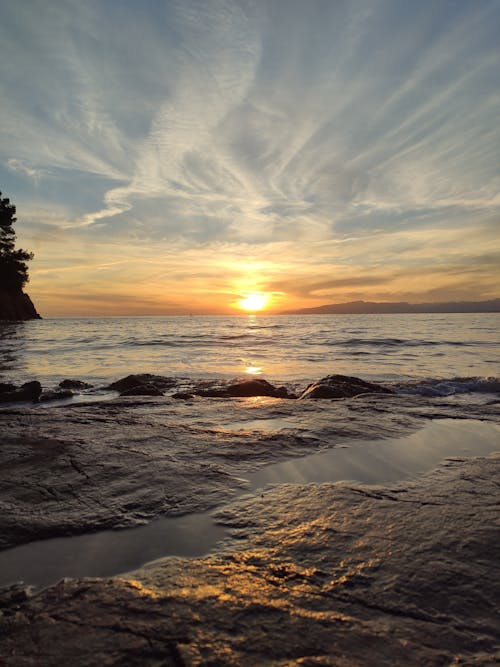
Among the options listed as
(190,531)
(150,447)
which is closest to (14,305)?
(150,447)

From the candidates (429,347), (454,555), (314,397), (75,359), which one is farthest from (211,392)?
(429,347)

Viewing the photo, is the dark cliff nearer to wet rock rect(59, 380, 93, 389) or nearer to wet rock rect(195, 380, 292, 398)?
wet rock rect(59, 380, 93, 389)

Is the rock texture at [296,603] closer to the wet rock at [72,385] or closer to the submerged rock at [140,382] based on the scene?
the submerged rock at [140,382]

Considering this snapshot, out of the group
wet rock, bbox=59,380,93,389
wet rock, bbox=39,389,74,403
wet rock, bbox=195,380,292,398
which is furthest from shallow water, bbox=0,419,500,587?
wet rock, bbox=59,380,93,389

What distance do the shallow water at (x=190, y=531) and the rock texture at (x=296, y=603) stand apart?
0.15 meters

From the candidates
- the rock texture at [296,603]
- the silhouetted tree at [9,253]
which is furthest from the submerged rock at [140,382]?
the silhouetted tree at [9,253]

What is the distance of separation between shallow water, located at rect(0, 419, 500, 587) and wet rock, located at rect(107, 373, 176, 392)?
243 inches

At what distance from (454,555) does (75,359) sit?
54.8ft

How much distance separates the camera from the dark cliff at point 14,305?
54.0m

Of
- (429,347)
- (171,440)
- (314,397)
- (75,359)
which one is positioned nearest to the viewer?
(171,440)

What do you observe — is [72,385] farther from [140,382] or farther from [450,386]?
[450,386]

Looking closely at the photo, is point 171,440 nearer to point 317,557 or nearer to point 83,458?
point 83,458

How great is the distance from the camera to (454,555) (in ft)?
6.53

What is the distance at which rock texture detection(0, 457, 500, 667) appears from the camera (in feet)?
4.46
